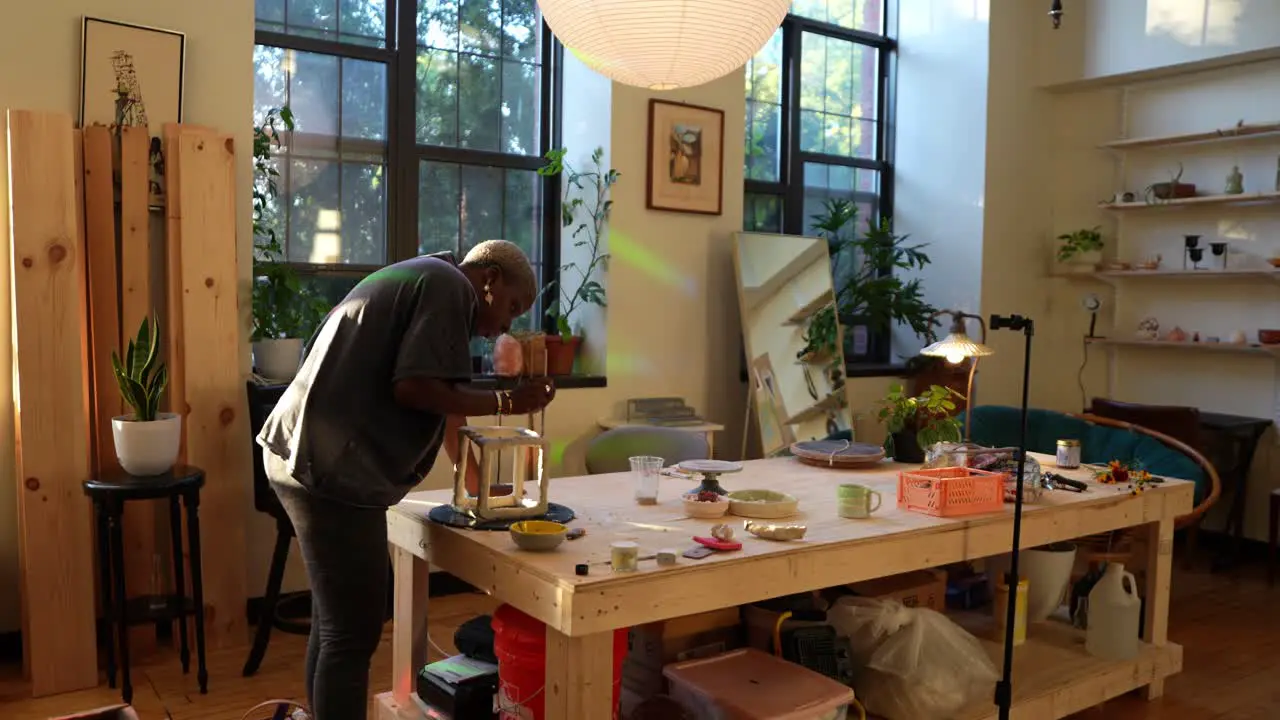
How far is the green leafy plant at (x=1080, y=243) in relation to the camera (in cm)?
585

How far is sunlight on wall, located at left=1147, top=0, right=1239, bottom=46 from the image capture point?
512 centimetres

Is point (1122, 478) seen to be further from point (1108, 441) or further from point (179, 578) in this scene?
point (179, 578)

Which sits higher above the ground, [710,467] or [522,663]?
[710,467]

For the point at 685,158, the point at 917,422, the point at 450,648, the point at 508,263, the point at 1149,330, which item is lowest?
the point at 450,648

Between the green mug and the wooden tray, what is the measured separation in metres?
0.70

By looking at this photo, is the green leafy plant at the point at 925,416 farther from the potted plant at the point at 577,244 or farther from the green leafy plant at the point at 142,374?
the green leafy plant at the point at 142,374

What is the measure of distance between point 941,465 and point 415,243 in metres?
2.50

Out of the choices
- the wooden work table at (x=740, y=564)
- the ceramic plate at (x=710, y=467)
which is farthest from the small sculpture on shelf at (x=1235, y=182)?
Answer: the ceramic plate at (x=710, y=467)

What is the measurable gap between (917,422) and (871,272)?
8.03ft

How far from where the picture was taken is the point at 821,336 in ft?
17.2

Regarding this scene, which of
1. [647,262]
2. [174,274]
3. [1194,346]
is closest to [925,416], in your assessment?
[647,262]

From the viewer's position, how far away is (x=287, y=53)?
4242 millimetres

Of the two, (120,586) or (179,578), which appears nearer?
(120,586)

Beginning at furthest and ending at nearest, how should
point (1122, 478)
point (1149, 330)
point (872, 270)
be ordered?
point (872, 270)
point (1149, 330)
point (1122, 478)
